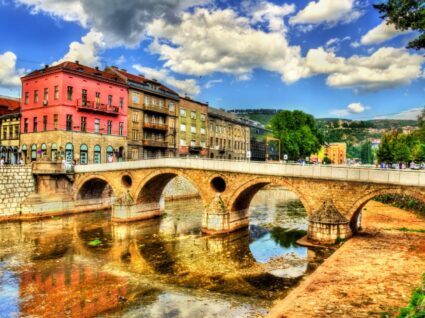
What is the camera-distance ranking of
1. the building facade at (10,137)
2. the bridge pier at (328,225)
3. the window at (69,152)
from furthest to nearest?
the building facade at (10,137) → the window at (69,152) → the bridge pier at (328,225)

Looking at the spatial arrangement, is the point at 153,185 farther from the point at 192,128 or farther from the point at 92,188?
the point at 192,128

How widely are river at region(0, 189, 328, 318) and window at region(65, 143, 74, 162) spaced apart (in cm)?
1051

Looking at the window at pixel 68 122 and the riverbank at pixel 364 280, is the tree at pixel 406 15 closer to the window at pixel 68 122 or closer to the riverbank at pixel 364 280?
the riverbank at pixel 364 280

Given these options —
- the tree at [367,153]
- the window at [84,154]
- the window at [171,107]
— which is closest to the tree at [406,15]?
the window at [84,154]

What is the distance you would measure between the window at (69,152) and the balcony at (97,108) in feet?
15.3

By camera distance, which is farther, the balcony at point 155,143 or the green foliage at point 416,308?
the balcony at point 155,143

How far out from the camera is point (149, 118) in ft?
170

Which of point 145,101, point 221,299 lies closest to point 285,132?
point 145,101

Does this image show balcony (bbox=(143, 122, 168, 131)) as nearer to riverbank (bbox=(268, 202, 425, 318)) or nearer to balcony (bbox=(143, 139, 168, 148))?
balcony (bbox=(143, 139, 168, 148))

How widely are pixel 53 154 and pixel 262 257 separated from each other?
29747mm

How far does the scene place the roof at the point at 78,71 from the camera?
40.2 meters

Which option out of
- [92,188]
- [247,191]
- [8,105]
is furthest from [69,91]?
[247,191]

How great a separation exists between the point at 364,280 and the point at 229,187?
44.7 ft

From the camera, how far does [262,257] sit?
822 inches
